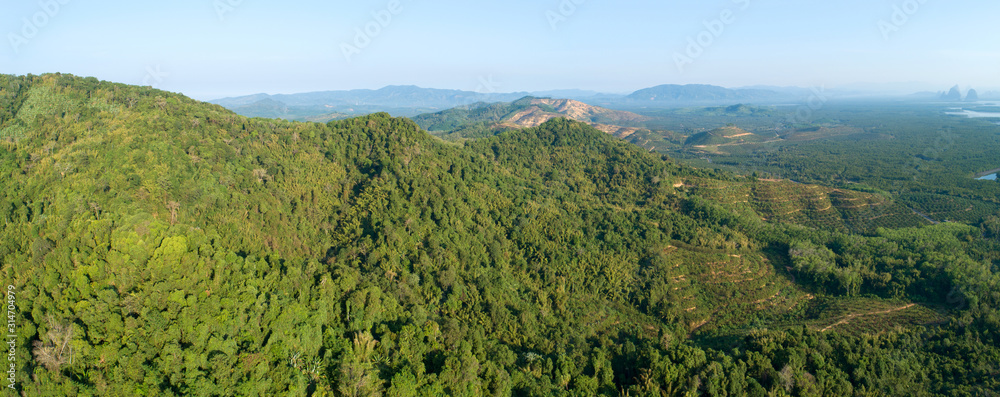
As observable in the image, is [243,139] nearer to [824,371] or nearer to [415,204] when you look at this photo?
[415,204]

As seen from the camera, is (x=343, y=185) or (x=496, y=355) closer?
(x=496, y=355)

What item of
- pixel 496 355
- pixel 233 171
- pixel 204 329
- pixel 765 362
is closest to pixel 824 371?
pixel 765 362

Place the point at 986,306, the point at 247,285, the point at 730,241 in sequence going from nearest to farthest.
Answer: the point at 247,285 < the point at 986,306 < the point at 730,241

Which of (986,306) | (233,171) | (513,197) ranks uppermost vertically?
(233,171)

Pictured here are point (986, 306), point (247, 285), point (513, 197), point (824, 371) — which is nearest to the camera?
point (247, 285)

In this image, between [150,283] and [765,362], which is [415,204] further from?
[765,362]

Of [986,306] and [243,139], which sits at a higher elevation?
[243,139]
